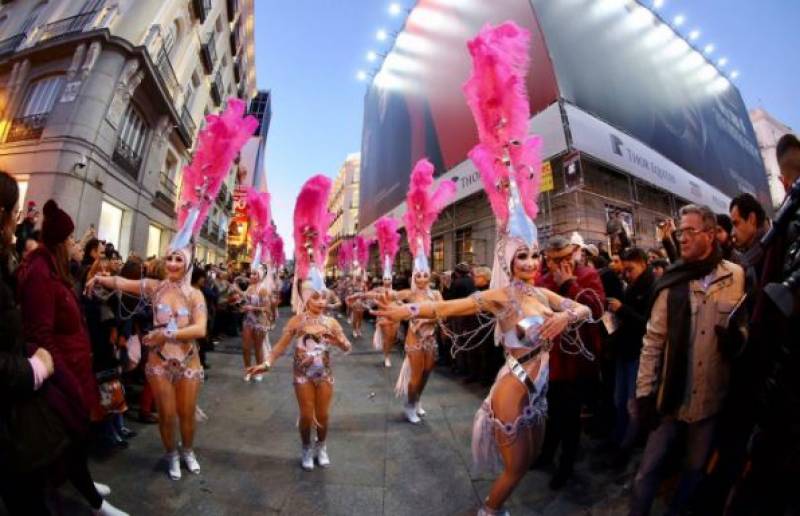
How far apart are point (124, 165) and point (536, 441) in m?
15.1

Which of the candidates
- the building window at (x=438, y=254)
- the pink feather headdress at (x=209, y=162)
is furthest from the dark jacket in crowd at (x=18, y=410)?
the building window at (x=438, y=254)

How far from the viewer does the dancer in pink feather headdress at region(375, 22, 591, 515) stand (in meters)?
2.17

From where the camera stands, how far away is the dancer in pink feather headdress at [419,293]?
14.7 ft

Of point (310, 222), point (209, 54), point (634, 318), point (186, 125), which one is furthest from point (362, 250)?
point (209, 54)

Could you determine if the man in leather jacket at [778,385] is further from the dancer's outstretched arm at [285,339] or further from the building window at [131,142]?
the building window at [131,142]

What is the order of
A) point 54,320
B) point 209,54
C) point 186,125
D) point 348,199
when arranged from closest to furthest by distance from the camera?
1. point 54,320
2. point 186,125
3. point 209,54
4. point 348,199

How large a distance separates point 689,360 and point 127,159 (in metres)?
15.9

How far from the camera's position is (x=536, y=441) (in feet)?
7.31

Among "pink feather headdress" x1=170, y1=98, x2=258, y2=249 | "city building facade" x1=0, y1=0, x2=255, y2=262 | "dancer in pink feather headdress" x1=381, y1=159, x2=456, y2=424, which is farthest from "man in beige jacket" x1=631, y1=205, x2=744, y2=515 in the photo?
"city building facade" x1=0, y1=0, x2=255, y2=262

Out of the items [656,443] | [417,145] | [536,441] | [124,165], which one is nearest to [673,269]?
[656,443]

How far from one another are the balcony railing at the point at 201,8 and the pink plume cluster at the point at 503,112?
18.8m

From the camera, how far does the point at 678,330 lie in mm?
2047

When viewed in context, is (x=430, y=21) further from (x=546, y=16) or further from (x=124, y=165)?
(x=124, y=165)

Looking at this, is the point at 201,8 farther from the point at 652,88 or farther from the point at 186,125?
the point at 652,88
